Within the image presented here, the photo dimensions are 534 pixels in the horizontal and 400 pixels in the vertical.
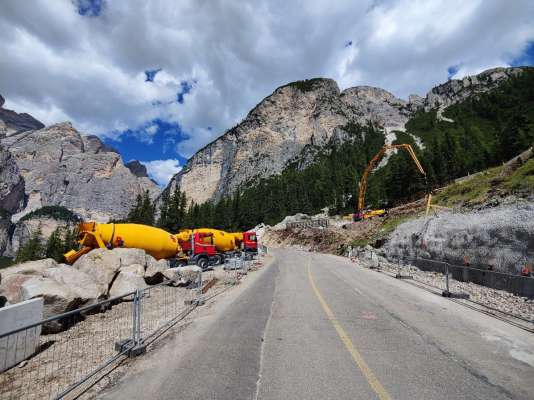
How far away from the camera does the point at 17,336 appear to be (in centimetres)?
656

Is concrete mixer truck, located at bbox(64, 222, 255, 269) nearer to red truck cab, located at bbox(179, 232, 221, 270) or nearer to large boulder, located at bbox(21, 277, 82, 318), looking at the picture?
red truck cab, located at bbox(179, 232, 221, 270)

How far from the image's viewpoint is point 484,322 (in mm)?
9195

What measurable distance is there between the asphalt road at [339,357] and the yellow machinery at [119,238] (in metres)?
10.8

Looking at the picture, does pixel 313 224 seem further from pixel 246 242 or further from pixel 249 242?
pixel 246 242

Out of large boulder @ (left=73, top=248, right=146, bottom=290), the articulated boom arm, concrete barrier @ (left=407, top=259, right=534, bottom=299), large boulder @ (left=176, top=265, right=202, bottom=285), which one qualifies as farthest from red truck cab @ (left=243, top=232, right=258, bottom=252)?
the articulated boom arm

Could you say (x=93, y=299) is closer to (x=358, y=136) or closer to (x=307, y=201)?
(x=307, y=201)

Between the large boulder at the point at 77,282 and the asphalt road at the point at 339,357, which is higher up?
the large boulder at the point at 77,282

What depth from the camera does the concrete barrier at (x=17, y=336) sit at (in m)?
6.14

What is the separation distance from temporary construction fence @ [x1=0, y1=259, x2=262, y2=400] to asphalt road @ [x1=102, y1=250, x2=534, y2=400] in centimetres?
77

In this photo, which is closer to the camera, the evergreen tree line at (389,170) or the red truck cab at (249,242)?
the red truck cab at (249,242)

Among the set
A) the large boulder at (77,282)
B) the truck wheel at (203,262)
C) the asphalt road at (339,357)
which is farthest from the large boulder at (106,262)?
the truck wheel at (203,262)

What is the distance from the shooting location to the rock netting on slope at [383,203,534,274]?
14.3 meters

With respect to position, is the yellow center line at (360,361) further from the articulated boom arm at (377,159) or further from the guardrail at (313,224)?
the guardrail at (313,224)

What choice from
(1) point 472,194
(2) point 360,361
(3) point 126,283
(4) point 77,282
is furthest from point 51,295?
(1) point 472,194
